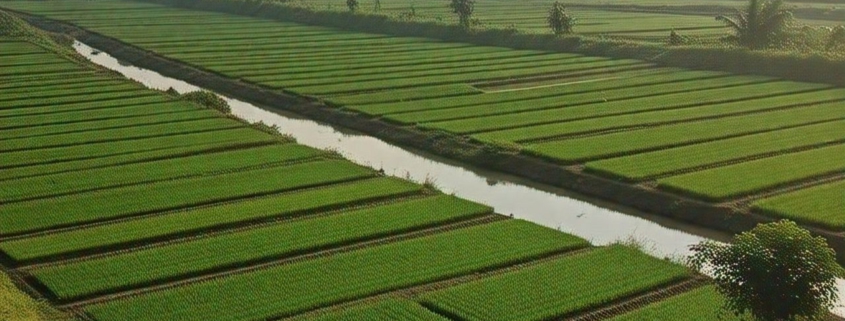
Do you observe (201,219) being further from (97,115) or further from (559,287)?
(97,115)

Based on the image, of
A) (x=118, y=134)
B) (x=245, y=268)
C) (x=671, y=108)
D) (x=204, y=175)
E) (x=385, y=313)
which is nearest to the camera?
(x=385, y=313)

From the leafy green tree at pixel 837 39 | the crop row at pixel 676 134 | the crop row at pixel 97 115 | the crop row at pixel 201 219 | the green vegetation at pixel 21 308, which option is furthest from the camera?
the leafy green tree at pixel 837 39

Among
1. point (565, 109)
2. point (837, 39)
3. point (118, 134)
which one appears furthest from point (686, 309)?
point (837, 39)

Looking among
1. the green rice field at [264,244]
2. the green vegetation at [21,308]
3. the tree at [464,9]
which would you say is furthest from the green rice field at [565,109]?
the green vegetation at [21,308]

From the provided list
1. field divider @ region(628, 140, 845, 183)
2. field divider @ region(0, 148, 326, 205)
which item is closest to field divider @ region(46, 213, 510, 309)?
field divider @ region(628, 140, 845, 183)

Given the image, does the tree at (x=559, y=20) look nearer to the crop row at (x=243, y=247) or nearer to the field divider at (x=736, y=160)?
the field divider at (x=736, y=160)

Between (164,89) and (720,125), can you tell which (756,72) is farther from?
(164,89)
